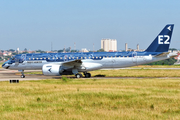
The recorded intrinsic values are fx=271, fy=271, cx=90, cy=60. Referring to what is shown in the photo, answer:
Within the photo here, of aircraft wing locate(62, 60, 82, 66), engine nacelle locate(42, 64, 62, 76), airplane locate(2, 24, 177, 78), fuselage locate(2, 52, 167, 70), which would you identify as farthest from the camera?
fuselage locate(2, 52, 167, 70)

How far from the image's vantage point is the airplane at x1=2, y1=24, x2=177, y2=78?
A: 3575 centimetres

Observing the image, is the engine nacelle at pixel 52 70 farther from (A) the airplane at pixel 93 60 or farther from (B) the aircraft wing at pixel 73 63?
(B) the aircraft wing at pixel 73 63

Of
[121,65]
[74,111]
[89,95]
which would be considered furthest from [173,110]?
[121,65]

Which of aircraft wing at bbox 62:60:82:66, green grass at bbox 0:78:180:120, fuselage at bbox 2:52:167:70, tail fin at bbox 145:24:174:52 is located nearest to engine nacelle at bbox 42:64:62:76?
aircraft wing at bbox 62:60:82:66

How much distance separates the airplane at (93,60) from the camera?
117ft

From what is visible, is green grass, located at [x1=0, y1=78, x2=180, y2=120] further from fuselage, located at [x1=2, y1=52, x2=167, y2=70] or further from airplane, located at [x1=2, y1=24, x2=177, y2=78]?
fuselage, located at [x1=2, y1=52, x2=167, y2=70]

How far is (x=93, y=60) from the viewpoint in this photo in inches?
1464

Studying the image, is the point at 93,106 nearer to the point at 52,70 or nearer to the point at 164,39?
the point at 52,70

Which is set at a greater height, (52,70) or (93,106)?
(52,70)

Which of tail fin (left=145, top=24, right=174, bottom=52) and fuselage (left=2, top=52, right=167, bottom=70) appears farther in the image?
tail fin (left=145, top=24, right=174, bottom=52)

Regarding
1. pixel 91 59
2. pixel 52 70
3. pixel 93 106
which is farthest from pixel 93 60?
pixel 93 106

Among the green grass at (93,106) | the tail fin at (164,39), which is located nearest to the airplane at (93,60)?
the tail fin at (164,39)

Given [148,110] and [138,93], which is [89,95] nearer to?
[138,93]

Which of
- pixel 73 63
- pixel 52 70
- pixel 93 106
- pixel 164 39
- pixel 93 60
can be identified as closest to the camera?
pixel 93 106
